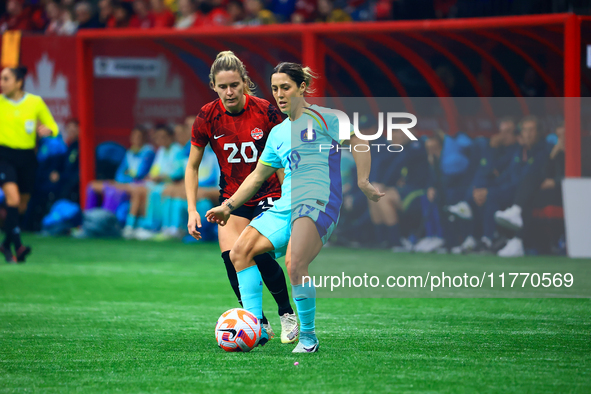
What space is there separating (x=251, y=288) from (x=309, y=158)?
2.87 ft

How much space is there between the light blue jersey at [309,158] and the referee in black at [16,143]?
5.27m

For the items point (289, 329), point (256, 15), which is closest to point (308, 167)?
point (289, 329)

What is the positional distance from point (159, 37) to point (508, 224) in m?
5.79

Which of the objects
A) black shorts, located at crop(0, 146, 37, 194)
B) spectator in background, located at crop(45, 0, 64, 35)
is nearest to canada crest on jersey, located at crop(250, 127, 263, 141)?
black shorts, located at crop(0, 146, 37, 194)

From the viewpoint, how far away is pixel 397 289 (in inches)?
302

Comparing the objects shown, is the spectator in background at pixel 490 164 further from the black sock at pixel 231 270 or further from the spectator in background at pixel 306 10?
the black sock at pixel 231 270

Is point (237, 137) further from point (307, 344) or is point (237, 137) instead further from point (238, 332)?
point (307, 344)

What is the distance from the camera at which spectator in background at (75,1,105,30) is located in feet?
46.5

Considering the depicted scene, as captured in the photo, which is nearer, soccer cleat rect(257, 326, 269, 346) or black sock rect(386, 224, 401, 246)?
soccer cleat rect(257, 326, 269, 346)

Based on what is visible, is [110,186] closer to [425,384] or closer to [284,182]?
[284,182]

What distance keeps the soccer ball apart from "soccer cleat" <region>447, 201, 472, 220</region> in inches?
224

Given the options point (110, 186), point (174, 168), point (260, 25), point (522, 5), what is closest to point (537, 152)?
point (522, 5)

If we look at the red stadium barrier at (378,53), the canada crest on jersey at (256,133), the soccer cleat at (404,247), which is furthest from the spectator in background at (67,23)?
the canada crest on jersey at (256,133)

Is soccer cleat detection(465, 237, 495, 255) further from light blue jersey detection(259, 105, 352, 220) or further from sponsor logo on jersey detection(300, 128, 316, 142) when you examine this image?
sponsor logo on jersey detection(300, 128, 316, 142)
